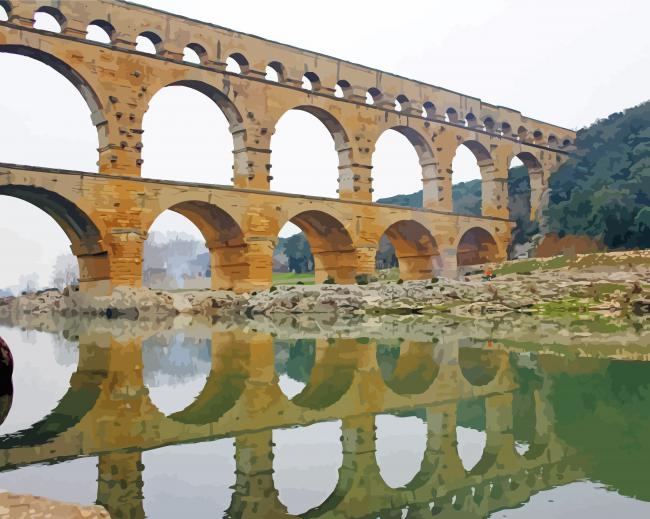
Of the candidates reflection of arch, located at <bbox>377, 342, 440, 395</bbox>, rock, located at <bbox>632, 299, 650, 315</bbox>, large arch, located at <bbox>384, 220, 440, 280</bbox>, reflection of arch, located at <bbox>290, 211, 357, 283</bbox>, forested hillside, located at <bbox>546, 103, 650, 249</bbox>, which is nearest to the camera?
reflection of arch, located at <bbox>377, 342, 440, 395</bbox>

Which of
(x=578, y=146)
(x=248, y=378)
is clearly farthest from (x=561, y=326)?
(x=578, y=146)

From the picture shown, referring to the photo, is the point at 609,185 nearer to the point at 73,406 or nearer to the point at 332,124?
the point at 332,124

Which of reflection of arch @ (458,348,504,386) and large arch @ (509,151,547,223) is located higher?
large arch @ (509,151,547,223)

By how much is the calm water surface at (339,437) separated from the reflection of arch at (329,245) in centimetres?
1878

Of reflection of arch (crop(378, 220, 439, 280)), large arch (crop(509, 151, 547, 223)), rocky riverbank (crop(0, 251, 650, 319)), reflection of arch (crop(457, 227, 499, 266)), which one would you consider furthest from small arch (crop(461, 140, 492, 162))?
rocky riverbank (crop(0, 251, 650, 319))

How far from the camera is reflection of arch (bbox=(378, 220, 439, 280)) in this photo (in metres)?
30.3

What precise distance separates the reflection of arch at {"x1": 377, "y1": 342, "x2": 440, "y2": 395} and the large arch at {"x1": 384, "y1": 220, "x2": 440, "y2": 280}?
2025cm

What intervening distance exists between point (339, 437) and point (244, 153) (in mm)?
21097

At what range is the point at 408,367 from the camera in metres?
7.77

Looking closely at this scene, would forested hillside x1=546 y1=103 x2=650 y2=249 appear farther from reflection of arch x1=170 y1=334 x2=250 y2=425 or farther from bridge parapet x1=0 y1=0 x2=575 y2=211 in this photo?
reflection of arch x1=170 y1=334 x2=250 y2=425

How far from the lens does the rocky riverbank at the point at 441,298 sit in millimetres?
17188

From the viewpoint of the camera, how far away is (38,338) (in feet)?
44.4

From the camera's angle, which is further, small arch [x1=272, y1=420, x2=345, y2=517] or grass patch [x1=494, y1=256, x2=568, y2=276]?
grass patch [x1=494, y1=256, x2=568, y2=276]

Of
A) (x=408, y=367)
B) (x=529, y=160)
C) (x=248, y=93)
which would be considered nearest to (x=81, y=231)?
(x=248, y=93)
